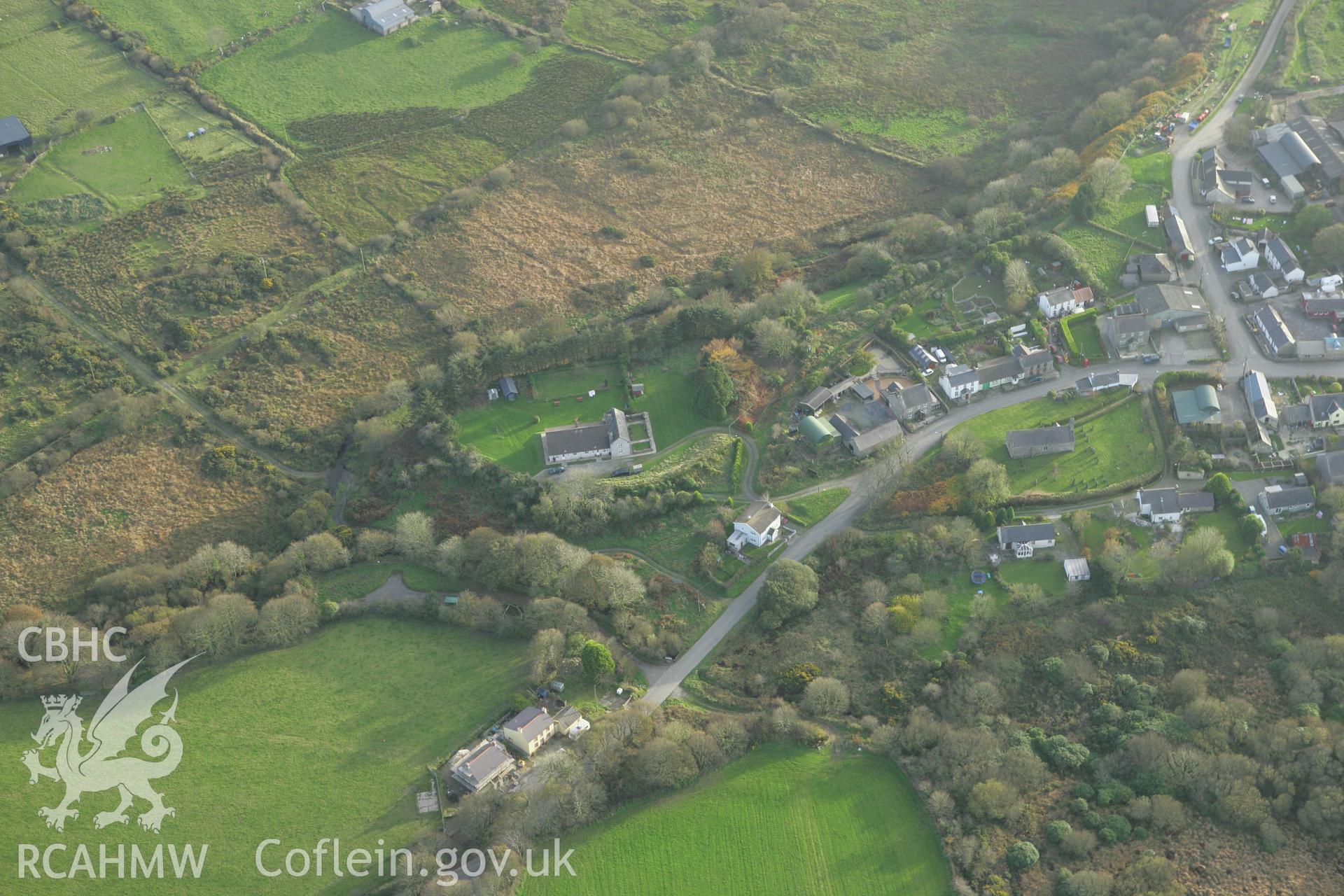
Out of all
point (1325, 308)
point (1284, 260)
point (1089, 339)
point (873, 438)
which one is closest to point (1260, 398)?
point (1325, 308)

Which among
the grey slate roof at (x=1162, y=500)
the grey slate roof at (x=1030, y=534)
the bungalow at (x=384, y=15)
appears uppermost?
the bungalow at (x=384, y=15)

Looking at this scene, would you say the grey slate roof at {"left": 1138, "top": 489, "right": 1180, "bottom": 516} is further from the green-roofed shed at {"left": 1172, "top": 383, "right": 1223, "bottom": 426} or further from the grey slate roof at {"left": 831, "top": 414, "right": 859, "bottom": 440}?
the grey slate roof at {"left": 831, "top": 414, "right": 859, "bottom": 440}

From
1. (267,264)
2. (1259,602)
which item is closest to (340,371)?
(267,264)

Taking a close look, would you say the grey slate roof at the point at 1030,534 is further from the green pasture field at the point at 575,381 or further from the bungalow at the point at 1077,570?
the green pasture field at the point at 575,381

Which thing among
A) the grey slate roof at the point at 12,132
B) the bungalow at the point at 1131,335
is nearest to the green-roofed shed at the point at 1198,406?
the bungalow at the point at 1131,335

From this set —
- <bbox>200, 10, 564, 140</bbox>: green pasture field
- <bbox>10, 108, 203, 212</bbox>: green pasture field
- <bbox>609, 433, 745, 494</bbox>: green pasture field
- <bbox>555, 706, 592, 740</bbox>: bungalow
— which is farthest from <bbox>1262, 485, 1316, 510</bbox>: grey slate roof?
<bbox>10, 108, 203, 212</bbox>: green pasture field

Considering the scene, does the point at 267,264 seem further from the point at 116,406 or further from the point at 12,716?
the point at 12,716

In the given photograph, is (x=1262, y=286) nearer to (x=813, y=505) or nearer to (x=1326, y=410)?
(x=1326, y=410)
